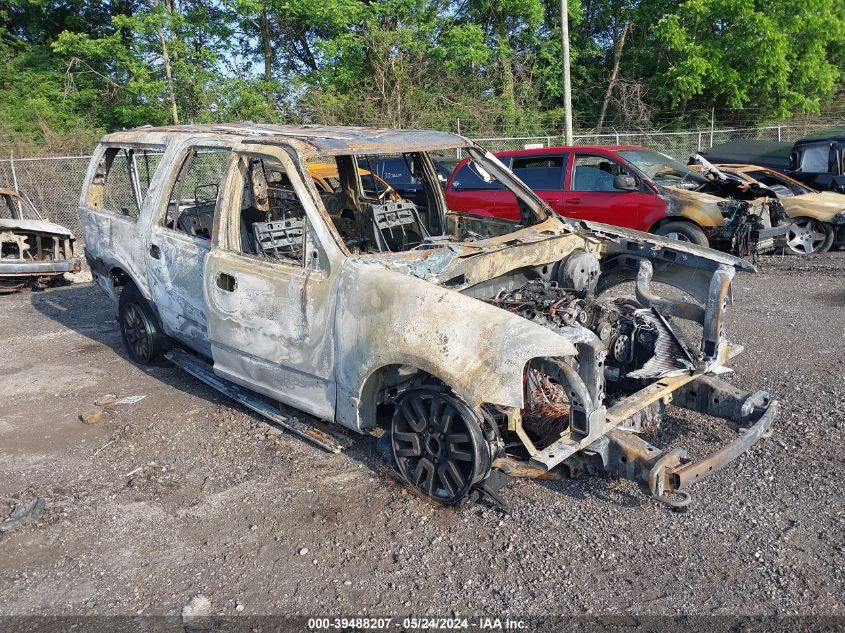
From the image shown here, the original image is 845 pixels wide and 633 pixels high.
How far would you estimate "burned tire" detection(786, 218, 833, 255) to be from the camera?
399 inches

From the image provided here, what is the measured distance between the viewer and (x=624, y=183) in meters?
9.09

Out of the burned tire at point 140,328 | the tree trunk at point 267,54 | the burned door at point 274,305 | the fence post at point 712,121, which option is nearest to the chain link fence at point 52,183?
the tree trunk at point 267,54

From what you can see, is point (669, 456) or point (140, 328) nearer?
point (669, 456)

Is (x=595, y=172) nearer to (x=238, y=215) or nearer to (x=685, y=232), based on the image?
(x=685, y=232)

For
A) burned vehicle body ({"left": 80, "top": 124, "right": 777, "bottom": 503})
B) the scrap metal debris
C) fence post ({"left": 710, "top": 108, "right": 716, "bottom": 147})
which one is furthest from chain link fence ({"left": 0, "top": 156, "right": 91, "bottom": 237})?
fence post ({"left": 710, "top": 108, "right": 716, "bottom": 147})

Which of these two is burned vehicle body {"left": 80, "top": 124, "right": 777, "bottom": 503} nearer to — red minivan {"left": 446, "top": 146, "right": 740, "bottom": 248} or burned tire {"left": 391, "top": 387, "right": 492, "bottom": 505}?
burned tire {"left": 391, "top": 387, "right": 492, "bottom": 505}

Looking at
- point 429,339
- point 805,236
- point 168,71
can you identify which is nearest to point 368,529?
point 429,339

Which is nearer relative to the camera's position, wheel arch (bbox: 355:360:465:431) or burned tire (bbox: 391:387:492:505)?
burned tire (bbox: 391:387:492:505)

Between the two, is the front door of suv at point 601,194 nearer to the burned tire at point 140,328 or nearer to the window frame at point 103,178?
the window frame at point 103,178

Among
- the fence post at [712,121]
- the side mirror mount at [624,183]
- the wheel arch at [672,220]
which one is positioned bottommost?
the wheel arch at [672,220]

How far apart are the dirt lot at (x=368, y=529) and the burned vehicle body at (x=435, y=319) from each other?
0.27 meters

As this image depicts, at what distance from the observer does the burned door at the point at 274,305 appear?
13.0ft

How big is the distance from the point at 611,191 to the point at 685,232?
1.13 metres

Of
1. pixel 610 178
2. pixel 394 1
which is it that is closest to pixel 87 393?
pixel 610 178
